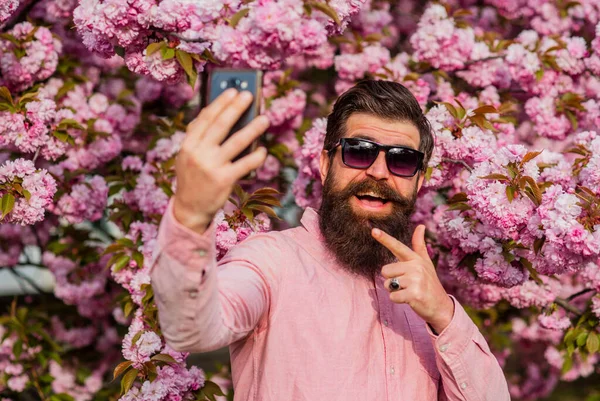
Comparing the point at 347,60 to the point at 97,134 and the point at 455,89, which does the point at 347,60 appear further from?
the point at 97,134

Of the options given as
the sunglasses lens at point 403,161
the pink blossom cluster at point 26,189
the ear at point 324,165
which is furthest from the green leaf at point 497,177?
the pink blossom cluster at point 26,189

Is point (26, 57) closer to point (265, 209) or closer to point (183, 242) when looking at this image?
point (265, 209)

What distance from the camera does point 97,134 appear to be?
4.08m

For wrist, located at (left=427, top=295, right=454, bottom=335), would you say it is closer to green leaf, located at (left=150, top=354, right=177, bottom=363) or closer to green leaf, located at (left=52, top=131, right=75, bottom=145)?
green leaf, located at (left=150, top=354, right=177, bottom=363)

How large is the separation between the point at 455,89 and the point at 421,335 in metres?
2.24

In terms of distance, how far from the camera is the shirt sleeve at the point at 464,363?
87.7 inches

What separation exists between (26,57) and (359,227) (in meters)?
2.13

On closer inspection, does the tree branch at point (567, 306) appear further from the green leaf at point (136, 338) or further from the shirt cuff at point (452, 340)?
the green leaf at point (136, 338)

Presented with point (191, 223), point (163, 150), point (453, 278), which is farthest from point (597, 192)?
point (163, 150)

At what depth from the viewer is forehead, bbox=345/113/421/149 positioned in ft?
8.68

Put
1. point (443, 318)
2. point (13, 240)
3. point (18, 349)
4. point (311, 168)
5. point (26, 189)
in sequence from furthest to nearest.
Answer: point (13, 240)
point (18, 349)
point (311, 168)
point (26, 189)
point (443, 318)

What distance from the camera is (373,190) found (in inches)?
102

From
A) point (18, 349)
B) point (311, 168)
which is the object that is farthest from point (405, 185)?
point (18, 349)

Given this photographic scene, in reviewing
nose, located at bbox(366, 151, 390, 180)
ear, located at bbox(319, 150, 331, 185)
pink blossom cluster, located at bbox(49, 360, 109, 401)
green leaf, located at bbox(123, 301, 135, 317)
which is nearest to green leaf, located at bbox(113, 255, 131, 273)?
green leaf, located at bbox(123, 301, 135, 317)
